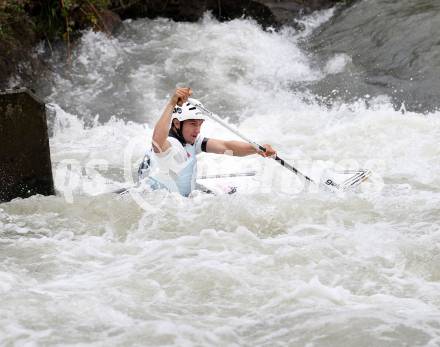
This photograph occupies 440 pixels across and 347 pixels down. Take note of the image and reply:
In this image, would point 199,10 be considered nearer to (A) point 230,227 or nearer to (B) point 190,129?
(B) point 190,129

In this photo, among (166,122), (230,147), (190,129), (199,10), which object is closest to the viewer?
(166,122)

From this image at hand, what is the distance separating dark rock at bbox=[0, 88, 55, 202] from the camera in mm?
6562

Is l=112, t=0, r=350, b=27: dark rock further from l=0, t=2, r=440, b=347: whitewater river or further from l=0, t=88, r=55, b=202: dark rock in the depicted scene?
l=0, t=88, r=55, b=202: dark rock

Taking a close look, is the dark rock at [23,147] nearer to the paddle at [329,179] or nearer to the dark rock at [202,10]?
the paddle at [329,179]

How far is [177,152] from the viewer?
674 centimetres

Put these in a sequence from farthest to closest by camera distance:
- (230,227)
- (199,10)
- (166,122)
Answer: (199,10) < (166,122) < (230,227)

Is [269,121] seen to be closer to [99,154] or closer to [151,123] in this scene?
[151,123]

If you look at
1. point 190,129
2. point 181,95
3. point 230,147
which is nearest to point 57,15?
point 230,147

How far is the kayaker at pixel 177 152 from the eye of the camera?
664 cm

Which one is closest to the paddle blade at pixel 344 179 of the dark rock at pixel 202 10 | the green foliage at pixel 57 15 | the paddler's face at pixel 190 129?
the paddler's face at pixel 190 129

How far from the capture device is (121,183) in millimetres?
8281

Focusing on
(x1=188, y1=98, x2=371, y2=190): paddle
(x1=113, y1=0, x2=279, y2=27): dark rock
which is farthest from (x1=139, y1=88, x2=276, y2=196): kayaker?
(x1=113, y1=0, x2=279, y2=27): dark rock

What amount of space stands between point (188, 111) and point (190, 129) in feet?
0.60

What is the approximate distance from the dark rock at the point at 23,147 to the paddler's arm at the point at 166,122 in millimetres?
1001
